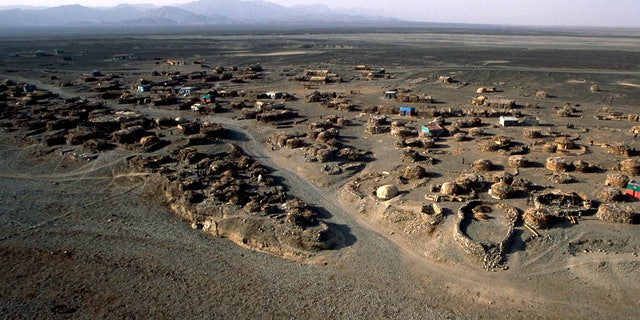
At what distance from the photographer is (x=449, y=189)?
27.8m

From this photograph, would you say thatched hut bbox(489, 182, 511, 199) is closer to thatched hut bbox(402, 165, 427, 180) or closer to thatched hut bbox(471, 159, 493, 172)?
thatched hut bbox(471, 159, 493, 172)

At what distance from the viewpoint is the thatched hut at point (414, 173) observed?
3117 centimetres

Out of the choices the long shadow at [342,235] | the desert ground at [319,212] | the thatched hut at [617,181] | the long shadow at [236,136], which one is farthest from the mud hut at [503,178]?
the long shadow at [236,136]

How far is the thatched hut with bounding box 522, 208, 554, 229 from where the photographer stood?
77.1ft

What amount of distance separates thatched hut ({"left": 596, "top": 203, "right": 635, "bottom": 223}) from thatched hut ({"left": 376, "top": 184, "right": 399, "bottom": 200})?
465 inches

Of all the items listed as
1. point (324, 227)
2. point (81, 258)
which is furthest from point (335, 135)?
point (81, 258)

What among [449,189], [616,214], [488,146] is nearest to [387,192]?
[449,189]

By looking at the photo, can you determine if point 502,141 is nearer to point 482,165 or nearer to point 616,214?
point 482,165

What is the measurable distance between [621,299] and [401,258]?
9.90 metres

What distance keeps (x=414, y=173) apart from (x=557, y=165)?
10715 millimetres

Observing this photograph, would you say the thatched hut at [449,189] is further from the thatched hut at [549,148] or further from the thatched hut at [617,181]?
the thatched hut at [549,148]

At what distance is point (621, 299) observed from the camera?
18.9 metres

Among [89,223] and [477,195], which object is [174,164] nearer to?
[89,223]

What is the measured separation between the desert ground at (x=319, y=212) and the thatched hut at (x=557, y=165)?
0.11 metres
